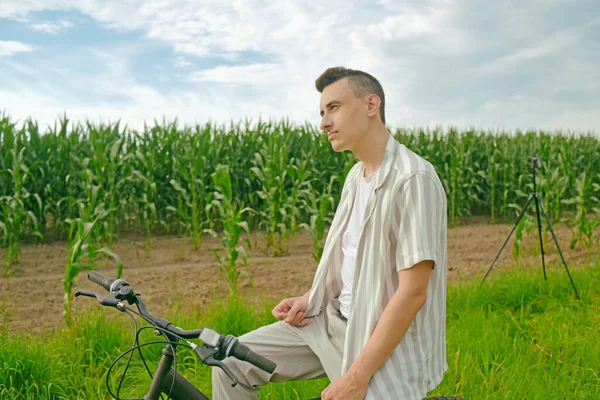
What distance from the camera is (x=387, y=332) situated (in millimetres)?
1930

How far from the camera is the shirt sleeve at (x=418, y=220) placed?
6.34ft

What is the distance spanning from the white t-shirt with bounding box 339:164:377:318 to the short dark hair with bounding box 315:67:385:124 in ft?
0.91

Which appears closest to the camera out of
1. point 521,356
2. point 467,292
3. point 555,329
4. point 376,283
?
point 376,283

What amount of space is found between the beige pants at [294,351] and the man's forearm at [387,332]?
371 millimetres

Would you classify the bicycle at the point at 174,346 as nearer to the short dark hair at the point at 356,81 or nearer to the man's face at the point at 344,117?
the man's face at the point at 344,117

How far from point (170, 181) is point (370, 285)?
7.46 meters

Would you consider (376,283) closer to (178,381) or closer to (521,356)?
(178,381)

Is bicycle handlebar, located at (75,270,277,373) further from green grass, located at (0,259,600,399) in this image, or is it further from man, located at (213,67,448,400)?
green grass, located at (0,259,600,399)

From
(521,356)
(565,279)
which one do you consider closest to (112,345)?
(521,356)

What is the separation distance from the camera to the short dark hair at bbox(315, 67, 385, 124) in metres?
2.20

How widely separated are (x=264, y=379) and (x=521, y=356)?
271 centimetres

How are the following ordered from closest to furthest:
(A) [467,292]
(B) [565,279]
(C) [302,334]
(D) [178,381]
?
(D) [178,381], (C) [302,334], (A) [467,292], (B) [565,279]

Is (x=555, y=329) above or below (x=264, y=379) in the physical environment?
below

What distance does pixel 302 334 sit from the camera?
243 centimetres
